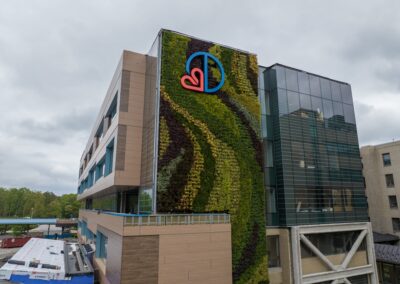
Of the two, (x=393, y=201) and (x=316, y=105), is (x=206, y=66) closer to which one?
(x=316, y=105)

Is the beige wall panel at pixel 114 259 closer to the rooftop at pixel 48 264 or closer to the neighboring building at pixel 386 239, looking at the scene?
the rooftop at pixel 48 264

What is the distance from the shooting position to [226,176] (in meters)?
21.3

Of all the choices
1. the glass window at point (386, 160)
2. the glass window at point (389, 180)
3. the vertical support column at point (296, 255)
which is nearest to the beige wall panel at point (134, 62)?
the vertical support column at point (296, 255)

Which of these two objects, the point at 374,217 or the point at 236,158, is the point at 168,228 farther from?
the point at 374,217

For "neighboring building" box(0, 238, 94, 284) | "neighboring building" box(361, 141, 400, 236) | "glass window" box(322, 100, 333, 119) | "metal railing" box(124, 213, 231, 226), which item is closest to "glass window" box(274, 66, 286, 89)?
"glass window" box(322, 100, 333, 119)

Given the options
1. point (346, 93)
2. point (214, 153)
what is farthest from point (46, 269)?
point (346, 93)

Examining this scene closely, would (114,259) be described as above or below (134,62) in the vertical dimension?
below

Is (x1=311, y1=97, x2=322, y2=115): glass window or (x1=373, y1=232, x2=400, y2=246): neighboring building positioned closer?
(x1=311, y1=97, x2=322, y2=115): glass window

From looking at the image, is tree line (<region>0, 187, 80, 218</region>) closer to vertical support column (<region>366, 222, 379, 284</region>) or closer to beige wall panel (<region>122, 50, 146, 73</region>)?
beige wall panel (<region>122, 50, 146, 73</region>)

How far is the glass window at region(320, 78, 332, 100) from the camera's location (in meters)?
28.9

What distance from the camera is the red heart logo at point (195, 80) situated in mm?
21312

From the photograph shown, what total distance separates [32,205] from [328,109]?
406 ft

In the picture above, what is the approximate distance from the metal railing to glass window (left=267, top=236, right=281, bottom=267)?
248 inches

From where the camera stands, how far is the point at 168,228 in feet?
55.3
